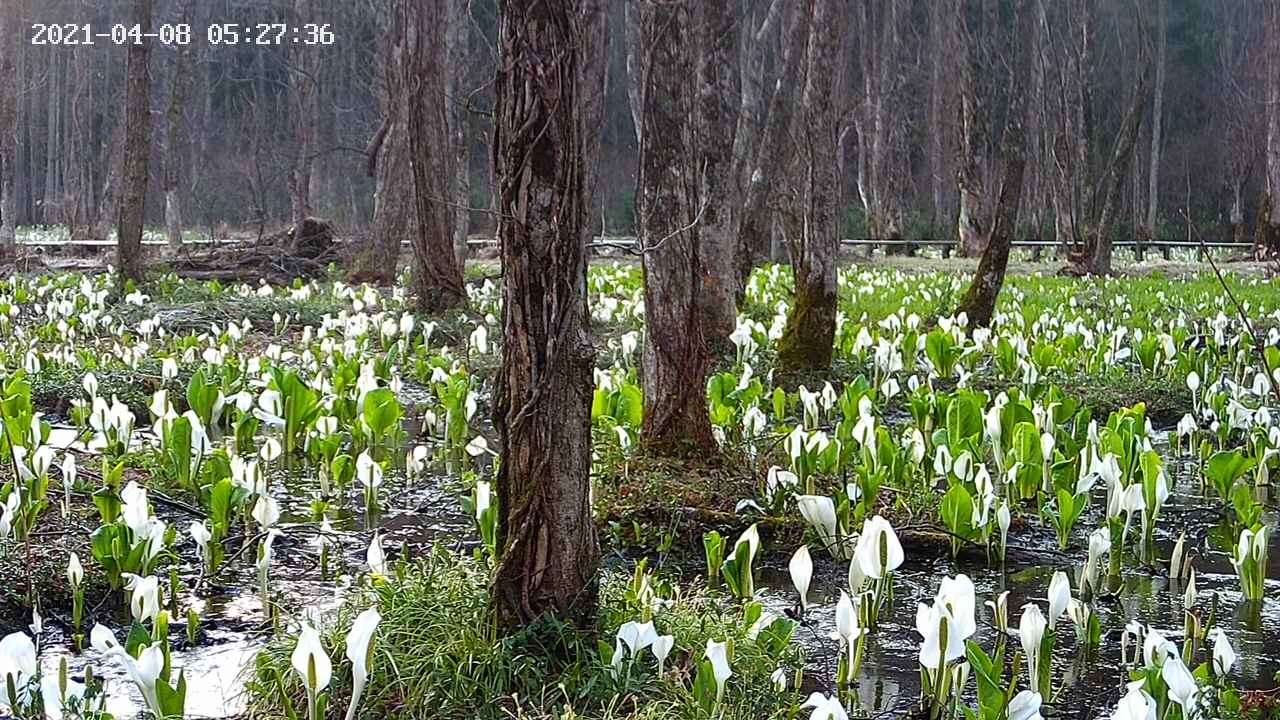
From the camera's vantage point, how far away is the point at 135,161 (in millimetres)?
13867

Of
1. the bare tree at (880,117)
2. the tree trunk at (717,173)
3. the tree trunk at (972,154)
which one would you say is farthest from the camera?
the bare tree at (880,117)

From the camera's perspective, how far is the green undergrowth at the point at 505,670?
126 inches

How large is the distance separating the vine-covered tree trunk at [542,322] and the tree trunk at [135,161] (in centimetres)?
1118

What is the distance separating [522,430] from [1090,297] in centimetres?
1238

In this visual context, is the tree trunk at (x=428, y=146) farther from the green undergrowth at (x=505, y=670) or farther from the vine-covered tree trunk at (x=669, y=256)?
the green undergrowth at (x=505, y=670)

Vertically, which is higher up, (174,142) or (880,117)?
(880,117)

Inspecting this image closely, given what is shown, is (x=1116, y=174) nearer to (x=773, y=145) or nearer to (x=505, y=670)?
(x=773, y=145)

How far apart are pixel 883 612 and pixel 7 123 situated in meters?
15.4

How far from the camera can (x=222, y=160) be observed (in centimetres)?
3800

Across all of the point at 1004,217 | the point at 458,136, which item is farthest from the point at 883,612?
the point at 458,136

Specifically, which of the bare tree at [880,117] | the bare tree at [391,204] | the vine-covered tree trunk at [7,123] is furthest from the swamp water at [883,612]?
the bare tree at [880,117]

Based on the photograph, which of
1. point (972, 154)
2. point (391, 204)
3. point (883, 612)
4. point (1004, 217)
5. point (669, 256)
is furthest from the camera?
point (972, 154)

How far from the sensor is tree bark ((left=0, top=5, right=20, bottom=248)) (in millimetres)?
15930

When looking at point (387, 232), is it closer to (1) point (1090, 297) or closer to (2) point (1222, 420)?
(1) point (1090, 297)
